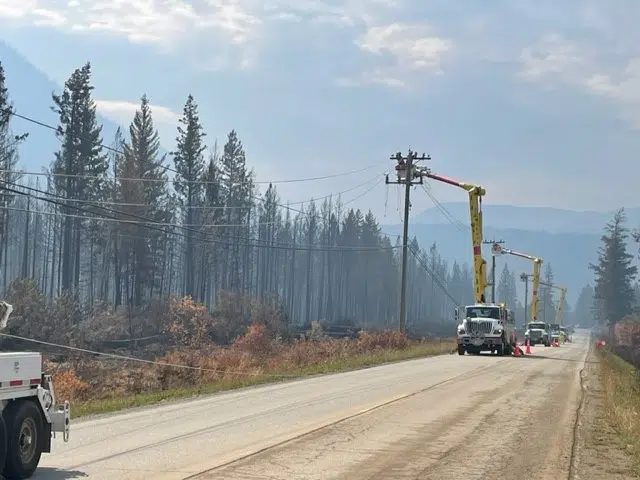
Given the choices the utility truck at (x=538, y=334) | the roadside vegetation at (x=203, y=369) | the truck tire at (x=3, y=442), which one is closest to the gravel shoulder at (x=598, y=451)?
the truck tire at (x=3, y=442)

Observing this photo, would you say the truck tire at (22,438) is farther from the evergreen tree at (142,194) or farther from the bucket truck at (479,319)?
the evergreen tree at (142,194)

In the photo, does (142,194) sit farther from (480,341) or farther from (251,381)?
(251,381)

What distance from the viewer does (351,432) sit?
45.1 feet

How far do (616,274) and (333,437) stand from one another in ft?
412


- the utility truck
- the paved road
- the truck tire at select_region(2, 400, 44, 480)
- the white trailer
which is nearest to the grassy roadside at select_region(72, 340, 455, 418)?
the paved road

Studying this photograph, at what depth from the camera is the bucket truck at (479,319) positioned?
45.0 m

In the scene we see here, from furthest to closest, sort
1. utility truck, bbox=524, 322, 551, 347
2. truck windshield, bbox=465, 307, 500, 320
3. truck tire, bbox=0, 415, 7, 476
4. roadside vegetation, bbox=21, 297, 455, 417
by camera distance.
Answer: utility truck, bbox=524, 322, 551, 347 → truck windshield, bbox=465, 307, 500, 320 → roadside vegetation, bbox=21, 297, 455, 417 → truck tire, bbox=0, 415, 7, 476

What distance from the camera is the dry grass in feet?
71.3

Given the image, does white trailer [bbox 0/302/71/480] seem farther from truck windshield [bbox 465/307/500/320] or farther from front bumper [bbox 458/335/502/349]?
truck windshield [bbox 465/307/500/320]

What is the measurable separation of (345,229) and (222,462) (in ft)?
395

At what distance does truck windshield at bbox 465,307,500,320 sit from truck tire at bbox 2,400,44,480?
37788 millimetres

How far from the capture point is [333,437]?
13102 mm

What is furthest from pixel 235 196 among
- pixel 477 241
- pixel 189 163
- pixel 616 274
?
pixel 616 274

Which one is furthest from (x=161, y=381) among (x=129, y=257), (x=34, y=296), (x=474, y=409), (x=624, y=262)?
(x=624, y=262)
